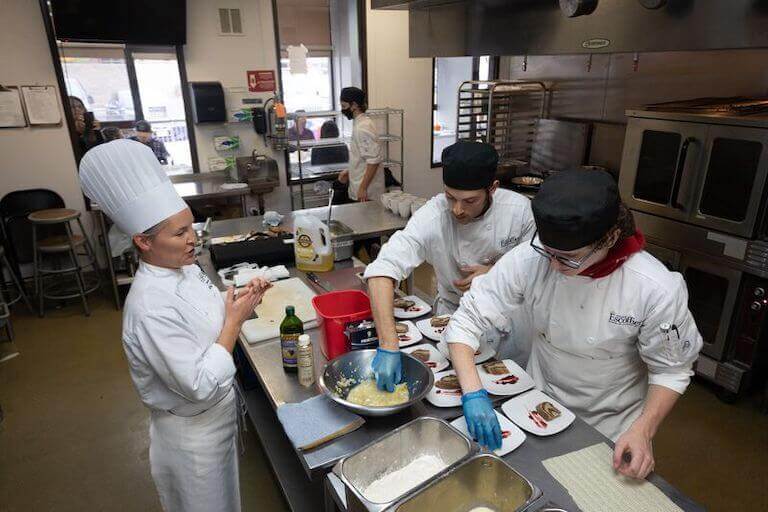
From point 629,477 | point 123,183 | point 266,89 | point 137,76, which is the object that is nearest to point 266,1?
point 266,89

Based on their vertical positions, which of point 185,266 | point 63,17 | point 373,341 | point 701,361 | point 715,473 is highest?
point 63,17

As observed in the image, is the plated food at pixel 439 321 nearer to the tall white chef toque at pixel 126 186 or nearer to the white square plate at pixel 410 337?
the white square plate at pixel 410 337

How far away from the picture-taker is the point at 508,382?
1.56 m

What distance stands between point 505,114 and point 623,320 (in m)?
4.17

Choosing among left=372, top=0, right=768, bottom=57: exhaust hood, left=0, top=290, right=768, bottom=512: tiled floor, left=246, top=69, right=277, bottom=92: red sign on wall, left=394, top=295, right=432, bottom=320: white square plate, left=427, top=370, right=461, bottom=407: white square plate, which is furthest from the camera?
left=246, top=69, right=277, bottom=92: red sign on wall

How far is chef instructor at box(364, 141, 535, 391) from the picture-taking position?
72.1 inches

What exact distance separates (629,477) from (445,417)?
0.49 meters

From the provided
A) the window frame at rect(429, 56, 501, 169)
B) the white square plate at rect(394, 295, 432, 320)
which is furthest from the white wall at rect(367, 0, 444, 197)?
the white square plate at rect(394, 295, 432, 320)

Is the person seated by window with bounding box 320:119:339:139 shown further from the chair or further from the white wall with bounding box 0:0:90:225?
the chair

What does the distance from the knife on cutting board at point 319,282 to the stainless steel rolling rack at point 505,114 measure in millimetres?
2949

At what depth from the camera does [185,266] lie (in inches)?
60.5

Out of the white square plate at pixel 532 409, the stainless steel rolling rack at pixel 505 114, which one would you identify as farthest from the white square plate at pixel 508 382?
the stainless steel rolling rack at pixel 505 114

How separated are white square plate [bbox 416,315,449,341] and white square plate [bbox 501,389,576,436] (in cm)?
42

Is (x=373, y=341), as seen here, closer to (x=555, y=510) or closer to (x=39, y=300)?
→ (x=555, y=510)
